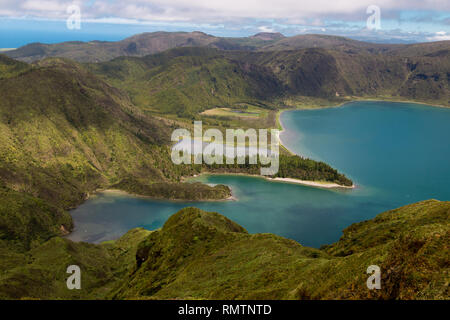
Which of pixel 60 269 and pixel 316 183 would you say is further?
pixel 316 183

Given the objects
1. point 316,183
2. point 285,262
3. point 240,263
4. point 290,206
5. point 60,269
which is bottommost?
point 290,206

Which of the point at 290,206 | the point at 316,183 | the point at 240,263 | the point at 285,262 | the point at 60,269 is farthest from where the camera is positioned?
the point at 316,183

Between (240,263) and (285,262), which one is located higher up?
(285,262)

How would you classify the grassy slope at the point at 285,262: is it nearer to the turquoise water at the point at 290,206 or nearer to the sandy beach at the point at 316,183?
the turquoise water at the point at 290,206

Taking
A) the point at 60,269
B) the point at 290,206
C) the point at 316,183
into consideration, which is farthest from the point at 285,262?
the point at 316,183

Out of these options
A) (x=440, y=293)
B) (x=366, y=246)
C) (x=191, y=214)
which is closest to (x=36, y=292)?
(x=191, y=214)

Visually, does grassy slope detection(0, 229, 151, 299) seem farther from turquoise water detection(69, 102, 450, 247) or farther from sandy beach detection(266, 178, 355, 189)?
sandy beach detection(266, 178, 355, 189)

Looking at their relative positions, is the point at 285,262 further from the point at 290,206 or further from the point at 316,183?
the point at 316,183

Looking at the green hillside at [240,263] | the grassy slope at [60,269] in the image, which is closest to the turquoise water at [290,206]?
the grassy slope at [60,269]

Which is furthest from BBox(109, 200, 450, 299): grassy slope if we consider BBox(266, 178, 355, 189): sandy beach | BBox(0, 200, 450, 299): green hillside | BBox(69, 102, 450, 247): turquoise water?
BBox(266, 178, 355, 189): sandy beach
